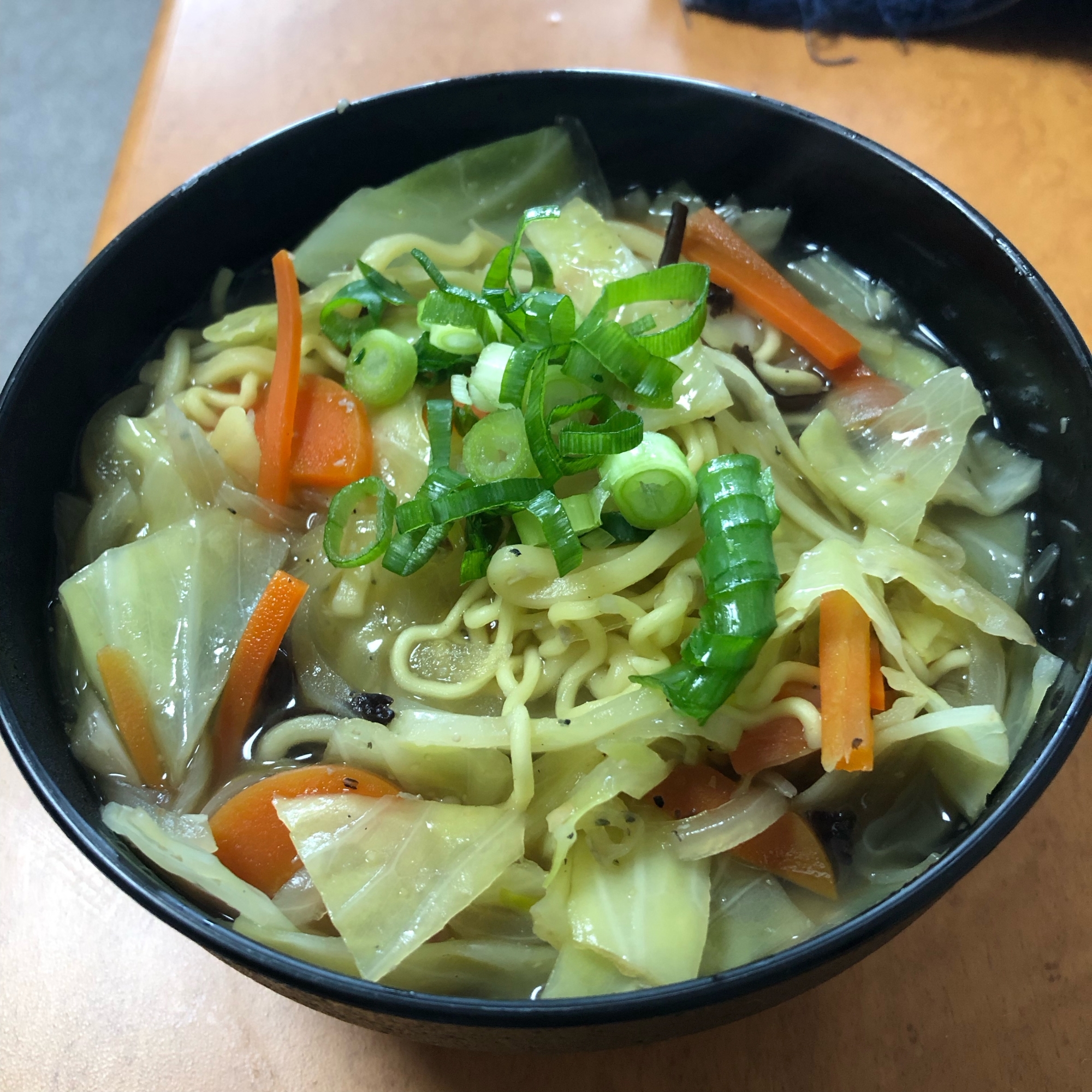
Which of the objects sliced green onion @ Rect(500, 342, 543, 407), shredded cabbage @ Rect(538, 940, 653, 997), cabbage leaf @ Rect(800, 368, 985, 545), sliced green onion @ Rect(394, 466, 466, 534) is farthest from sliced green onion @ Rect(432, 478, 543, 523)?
shredded cabbage @ Rect(538, 940, 653, 997)

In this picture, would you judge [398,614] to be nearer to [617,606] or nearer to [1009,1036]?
[617,606]

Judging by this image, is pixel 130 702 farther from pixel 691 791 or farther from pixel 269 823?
pixel 691 791

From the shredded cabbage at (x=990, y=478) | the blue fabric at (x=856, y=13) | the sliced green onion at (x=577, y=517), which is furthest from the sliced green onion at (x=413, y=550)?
the blue fabric at (x=856, y=13)

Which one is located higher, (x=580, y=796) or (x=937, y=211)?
(x=937, y=211)

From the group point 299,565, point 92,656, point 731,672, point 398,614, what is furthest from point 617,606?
point 92,656

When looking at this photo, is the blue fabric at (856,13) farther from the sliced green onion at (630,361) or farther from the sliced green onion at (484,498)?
the sliced green onion at (484,498)

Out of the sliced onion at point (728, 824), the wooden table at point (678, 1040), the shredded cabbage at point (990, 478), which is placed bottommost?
the wooden table at point (678, 1040)

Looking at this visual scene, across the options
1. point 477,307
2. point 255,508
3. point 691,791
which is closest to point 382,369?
point 477,307
